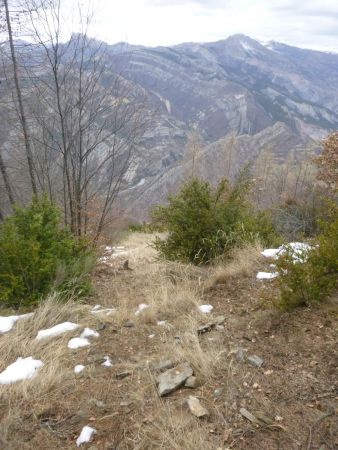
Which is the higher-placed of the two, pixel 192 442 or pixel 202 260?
pixel 192 442

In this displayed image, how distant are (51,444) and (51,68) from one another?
655cm

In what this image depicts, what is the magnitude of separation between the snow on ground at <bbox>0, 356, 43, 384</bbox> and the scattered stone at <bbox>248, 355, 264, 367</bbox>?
1.67 m

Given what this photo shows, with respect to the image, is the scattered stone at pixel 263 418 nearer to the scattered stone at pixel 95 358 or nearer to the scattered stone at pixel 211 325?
Answer: the scattered stone at pixel 211 325

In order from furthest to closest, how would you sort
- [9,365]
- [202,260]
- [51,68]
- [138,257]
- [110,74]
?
[110,74], [138,257], [51,68], [202,260], [9,365]

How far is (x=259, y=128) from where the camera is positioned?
127438 mm

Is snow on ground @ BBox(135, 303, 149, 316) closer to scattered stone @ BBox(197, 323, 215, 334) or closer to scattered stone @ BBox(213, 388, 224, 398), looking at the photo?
scattered stone @ BBox(197, 323, 215, 334)

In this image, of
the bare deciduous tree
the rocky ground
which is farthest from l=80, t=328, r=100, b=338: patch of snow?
the bare deciduous tree

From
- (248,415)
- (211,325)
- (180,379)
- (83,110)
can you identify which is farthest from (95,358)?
(83,110)

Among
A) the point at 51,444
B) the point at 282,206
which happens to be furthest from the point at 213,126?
the point at 51,444

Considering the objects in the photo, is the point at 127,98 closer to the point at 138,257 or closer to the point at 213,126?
the point at 138,257

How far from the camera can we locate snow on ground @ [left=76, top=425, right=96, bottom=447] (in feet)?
7.63

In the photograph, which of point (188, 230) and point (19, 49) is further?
point (19, 49)

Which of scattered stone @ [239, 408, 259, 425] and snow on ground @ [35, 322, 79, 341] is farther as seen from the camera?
snow on ground @ [35, 322, 79, 341]

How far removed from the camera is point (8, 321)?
12.6 feet
